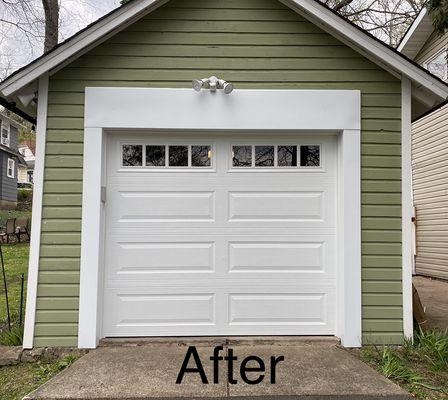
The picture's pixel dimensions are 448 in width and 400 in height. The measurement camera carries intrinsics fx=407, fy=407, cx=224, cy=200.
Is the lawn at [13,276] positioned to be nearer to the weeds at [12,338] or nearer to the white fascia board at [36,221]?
the weeds at [12,338]

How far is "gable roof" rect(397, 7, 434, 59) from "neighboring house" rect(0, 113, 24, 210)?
67.9 feet

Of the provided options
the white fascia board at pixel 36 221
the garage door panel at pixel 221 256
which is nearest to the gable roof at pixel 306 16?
the white fascia board at pixel 36 221

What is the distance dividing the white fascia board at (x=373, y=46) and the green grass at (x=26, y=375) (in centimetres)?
450

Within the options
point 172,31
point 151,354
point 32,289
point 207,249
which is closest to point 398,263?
point 207,249

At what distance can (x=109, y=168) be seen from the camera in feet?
15.5

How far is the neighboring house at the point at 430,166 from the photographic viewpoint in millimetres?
9500

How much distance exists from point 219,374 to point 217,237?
1.53m

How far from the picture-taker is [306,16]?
467 centimetres

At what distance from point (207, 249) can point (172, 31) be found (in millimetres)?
2541

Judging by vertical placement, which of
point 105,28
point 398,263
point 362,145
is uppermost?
point 105,28

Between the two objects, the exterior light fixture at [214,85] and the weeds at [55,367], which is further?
the exterior light fixture at [214,85]

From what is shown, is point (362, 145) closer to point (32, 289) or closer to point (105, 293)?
point (105, 293)

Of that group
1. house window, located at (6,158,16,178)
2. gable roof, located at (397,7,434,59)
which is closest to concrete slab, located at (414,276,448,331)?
gable roof, located at (397,7,434,59)

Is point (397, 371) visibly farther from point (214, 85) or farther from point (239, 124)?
point (214, 85)
